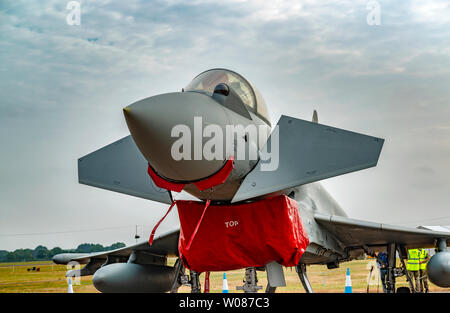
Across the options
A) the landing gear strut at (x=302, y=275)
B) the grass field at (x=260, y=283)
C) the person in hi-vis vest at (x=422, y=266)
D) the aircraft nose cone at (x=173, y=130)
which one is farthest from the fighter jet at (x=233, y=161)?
the person in hi-vis vest at (x=422, y=266)

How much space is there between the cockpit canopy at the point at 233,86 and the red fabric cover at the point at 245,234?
123cm

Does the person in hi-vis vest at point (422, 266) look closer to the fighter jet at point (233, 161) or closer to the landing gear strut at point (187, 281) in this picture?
the fighter jet at point (233, 161)

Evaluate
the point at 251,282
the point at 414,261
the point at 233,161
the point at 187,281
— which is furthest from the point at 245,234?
the point at 414,261

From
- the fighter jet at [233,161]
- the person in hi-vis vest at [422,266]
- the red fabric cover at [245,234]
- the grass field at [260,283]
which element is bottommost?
the grass field at [260,283]

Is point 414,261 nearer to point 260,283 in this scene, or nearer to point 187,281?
point 260,283

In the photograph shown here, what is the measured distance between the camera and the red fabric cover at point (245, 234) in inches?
224

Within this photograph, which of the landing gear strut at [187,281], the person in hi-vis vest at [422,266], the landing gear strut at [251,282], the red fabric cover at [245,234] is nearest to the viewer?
the red fabric cover at [245,234]

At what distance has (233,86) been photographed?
5695 mm

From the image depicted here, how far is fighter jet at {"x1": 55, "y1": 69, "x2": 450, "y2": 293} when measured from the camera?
4293mm

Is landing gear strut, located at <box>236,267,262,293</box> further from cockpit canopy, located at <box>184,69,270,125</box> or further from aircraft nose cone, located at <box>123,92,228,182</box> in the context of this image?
aircraft nose cone, located at <box>123,92,228,182</box>
